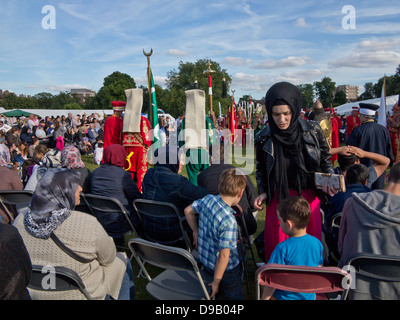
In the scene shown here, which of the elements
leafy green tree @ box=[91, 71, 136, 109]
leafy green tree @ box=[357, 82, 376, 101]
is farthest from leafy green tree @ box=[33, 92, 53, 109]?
leafy green tree @ box=[357, 82, 376, 101]

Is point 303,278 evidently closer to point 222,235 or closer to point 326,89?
point 222,235

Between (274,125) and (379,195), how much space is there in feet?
2.76

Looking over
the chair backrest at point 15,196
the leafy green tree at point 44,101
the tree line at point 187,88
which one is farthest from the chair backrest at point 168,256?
the leafy green tree at point 44,101

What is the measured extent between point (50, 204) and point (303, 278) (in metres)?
1.47

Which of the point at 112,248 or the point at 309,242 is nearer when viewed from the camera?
the point at 309,242

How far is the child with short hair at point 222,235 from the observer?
2.04 m

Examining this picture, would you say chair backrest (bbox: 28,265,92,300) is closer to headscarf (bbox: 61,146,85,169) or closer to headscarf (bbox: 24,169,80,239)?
headscarf (bbox: 24,169,80,239)

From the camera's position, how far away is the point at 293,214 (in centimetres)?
193

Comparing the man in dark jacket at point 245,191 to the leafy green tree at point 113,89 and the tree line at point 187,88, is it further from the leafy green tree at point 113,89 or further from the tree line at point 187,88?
the leafy green tree at point 113,89

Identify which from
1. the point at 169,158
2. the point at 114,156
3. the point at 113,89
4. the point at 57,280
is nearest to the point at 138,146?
the point at 114,156

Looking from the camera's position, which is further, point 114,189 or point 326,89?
point 326,89

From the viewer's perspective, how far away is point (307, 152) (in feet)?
7.61
